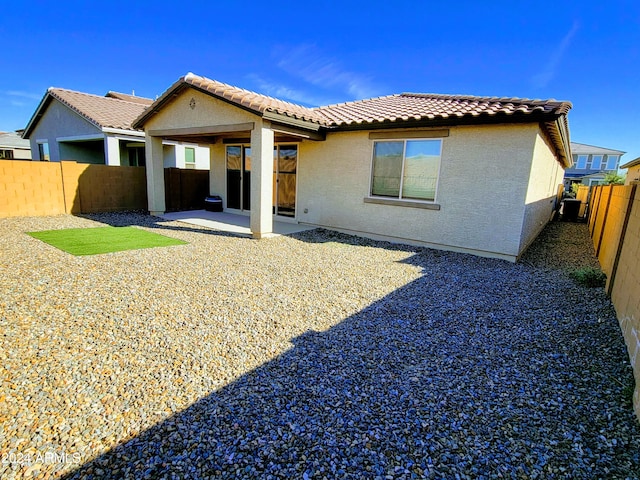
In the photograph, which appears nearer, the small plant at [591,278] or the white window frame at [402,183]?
the small plant at [591,278]

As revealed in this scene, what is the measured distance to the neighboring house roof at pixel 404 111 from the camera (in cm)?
732

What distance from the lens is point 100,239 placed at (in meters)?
8.49

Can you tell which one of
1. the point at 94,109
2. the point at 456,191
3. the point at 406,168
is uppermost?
the point at 94,109

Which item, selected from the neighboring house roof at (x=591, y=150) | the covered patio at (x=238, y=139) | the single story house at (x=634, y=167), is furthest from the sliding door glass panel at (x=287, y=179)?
the neighboring house roof at (x=591, y=150)

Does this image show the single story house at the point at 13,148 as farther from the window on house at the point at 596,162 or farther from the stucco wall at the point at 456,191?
the window on house at the point at 596,162

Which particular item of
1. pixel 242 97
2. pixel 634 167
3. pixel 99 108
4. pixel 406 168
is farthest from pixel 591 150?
pixel 99 108

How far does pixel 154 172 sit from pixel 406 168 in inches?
362

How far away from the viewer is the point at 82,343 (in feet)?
11.5

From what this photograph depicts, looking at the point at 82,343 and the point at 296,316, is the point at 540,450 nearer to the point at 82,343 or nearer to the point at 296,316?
the point at 296,316

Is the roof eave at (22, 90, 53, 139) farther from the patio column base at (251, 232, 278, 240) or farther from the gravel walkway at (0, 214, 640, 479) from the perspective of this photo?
the gravel walkway at (0, 214, 640, 479)

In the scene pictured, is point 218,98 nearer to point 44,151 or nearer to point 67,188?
point 67,188

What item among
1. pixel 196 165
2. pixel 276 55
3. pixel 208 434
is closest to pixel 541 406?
pixel 208 434

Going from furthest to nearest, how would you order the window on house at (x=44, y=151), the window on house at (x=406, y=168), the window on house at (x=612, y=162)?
1. the window on house at (x=612, y=162)
2. the window on house at (x=44, y=151)
3. the window on house at (x=406, y=168)

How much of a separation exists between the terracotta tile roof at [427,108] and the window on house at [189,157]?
10.1 meters
